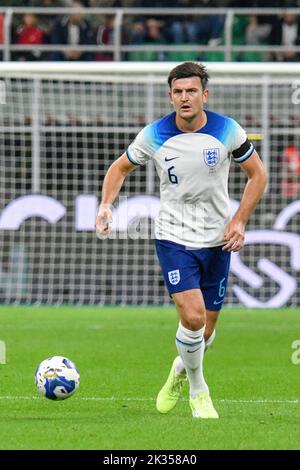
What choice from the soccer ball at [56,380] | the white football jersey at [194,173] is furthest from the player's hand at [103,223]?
the soccer ball at [56,380]

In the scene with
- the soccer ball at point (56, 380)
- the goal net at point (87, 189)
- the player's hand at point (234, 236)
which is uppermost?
the player's hand at point (234, 236)

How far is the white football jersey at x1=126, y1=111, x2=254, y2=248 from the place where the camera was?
8523mm

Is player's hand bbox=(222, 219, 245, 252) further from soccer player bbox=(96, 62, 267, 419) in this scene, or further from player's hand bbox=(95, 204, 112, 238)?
player's hand bbox=(95, 204, 112, 238)

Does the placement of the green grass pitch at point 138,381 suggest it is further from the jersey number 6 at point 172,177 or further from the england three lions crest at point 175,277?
the jersey number 6 at point 172,177

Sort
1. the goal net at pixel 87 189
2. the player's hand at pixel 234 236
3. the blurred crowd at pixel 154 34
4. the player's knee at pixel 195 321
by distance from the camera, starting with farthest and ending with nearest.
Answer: the blurred crowd at pixel 154 34
the goal net at pixel 87 189
the player's hand at pixel 234 236
the player's knee at pixel 195 321

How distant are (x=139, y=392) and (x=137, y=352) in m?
3.12

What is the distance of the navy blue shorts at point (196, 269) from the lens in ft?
27.5

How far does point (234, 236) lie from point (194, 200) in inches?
16.1

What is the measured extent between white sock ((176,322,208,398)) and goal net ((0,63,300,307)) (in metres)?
10.2

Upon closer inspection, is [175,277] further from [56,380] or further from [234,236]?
[56,380]

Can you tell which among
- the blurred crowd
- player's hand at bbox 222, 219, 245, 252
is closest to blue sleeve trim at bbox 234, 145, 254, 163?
player's hand at bbox 222, 219, 245, 252

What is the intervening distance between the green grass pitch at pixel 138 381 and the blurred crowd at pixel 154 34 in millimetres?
4752

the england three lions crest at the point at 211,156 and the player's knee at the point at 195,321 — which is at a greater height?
the england three lions crest at the point at 211,156

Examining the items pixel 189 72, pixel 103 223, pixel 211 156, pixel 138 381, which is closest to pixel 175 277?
pixel 103 223
